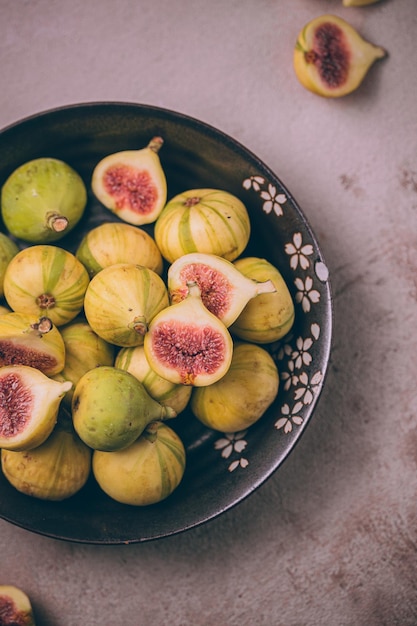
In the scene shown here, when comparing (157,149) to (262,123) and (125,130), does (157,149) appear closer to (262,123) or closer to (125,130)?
(125,130)

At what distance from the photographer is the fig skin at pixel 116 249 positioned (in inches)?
59.4

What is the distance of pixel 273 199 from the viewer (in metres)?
1.57

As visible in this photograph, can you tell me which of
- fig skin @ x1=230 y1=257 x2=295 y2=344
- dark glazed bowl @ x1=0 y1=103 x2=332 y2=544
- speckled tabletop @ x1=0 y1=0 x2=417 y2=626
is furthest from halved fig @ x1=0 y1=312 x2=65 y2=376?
speckled tabletop @ x1=0 y1=0 x2=417 y2=626

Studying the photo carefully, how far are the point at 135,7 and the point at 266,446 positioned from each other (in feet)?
5.06

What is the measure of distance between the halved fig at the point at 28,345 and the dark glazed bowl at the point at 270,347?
1.23 feet

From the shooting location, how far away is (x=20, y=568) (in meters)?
1.77

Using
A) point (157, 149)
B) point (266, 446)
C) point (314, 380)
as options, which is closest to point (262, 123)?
point (157, 149)

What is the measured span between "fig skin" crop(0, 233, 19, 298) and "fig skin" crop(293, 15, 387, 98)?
1.10m

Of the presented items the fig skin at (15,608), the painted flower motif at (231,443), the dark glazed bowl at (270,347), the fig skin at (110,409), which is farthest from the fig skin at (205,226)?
the fig skin at (15,608)

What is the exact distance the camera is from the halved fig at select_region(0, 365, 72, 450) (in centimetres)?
131

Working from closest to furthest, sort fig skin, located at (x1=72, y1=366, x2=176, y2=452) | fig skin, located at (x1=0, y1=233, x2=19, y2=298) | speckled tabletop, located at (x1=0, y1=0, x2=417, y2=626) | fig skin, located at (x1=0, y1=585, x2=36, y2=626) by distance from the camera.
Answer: fig skin, located at (x1=72, y1=366, x2=176, y2=452), fig skin, located at (x1=0, y1=233, x2=19, y2=298), fig skin, located at (x1=0, y1=585, x2=36, y2=626), speckled tabletop, located at (x1=0, y1=0, x2=417, y2=626)

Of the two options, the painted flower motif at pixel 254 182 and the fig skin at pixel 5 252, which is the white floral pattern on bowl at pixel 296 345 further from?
the fig skin at pixel 5 252

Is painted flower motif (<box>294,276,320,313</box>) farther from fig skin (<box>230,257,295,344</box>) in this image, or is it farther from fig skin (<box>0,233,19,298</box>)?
fig skin (<box>0,233,19,298</box>)

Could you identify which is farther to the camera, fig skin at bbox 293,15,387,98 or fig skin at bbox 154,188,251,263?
fig skin at bbox 293,15,387,98
